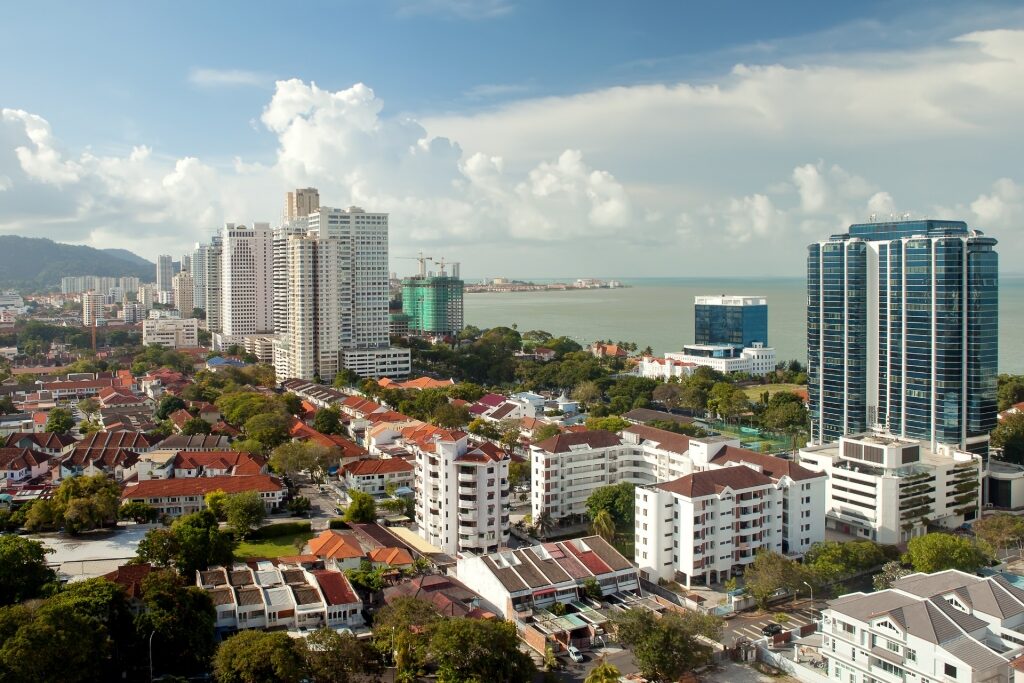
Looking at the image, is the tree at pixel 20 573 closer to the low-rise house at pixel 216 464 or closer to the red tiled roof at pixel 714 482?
the low-rise house at pixel 216 464

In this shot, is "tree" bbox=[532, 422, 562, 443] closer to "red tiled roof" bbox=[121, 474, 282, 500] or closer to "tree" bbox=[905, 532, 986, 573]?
"red tiled roof" bbox=[121, 474, 282, 500]

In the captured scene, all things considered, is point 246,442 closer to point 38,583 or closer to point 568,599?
point 38,583

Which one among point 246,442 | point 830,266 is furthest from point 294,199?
point 830,266

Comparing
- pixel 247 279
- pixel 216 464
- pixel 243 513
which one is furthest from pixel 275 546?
pixel 247 279

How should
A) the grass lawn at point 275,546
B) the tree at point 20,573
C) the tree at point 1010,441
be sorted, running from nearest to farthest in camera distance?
the tree at point 20,573 < the grass lawn at point 275,546 < the tree at point 1010,441

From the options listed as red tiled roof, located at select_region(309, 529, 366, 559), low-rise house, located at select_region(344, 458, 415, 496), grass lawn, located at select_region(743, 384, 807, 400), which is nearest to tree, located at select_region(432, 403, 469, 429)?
low-rise house, located at select_region(344, 458, 415, 496)

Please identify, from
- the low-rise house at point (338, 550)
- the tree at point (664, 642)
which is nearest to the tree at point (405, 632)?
the tree at point (664, 642)
